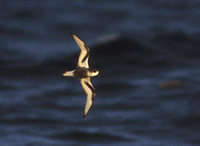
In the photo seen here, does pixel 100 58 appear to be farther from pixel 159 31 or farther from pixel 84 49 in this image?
pixel 84 49

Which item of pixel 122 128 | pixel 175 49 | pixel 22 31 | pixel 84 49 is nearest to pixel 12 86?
pixel 22 31

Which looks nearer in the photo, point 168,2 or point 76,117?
point 76,117

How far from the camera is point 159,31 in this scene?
64.6 metres

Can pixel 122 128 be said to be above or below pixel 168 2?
below

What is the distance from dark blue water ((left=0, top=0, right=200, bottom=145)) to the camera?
55781 mm

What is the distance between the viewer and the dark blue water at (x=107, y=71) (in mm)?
55781

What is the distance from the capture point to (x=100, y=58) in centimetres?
5953

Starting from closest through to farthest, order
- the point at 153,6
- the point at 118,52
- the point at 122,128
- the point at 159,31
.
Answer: the point at 122,128 → the point at 118,52 → the point at 159,31 → the point at 153,6

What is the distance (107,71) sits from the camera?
203ft

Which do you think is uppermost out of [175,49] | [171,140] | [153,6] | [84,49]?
[153,6]

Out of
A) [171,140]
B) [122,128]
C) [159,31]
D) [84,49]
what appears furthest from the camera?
[159,31]

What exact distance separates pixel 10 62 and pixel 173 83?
50.8 feet

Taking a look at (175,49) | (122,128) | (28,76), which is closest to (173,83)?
(175,49)

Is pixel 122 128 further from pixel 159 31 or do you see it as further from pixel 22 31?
pixel 22 31
